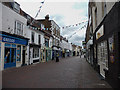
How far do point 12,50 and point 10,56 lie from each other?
84 centimetres

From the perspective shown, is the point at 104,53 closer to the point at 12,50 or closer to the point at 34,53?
the point at 12,50

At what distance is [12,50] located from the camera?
1298cm

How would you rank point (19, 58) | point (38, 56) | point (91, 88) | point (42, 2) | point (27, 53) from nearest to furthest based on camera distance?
point (91, 88)
point (42, 2)
point (19, 58)
point (27, 53)
point (38, 56)

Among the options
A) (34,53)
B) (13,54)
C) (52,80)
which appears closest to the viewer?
(52,80)

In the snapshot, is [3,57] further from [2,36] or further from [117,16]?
[117,16]

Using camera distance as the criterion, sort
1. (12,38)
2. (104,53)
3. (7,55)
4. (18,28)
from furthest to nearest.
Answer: (18,28) → (12,38) → (7,55) → (104,53)

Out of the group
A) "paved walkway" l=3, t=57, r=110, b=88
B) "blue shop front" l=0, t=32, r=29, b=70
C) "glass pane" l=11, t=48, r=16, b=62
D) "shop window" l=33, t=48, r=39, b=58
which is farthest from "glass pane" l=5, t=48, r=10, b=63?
"shop window" l=33, t=48, r=39, b=58

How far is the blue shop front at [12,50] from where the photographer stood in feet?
36.7

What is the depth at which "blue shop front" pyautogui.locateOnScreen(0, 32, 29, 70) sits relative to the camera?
36.7ft

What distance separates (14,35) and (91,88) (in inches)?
418

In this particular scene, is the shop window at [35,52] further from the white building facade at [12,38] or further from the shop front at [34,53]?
Result: the white building facade at [12,38]

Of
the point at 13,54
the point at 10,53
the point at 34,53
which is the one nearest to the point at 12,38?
the point at 10,53

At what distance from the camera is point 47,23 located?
96.8ft

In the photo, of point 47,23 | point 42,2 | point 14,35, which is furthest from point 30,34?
point 47,23
